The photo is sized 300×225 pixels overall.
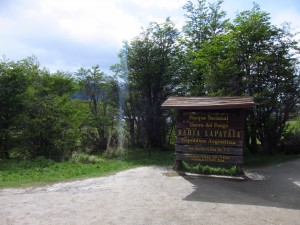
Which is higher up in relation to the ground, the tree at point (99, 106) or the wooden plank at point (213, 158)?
the tree at point (99, 106)

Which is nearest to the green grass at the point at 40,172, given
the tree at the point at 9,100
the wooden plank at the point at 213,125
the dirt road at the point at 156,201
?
the dirt road at the point at 156,201

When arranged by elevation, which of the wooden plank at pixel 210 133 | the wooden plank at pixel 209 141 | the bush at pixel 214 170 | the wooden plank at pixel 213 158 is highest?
the wooden plank at pixel 210 133

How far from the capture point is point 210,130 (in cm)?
1052

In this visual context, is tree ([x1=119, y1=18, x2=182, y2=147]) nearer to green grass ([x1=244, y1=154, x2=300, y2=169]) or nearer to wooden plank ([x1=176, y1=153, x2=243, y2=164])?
green grass ([x1=244, y1=154, x2=300, y2=169])

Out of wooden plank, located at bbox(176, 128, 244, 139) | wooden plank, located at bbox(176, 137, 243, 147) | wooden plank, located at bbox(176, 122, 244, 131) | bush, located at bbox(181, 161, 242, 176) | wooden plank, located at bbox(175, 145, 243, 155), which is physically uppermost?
wooden plank, located at bbox(176, 122, 244, 131)

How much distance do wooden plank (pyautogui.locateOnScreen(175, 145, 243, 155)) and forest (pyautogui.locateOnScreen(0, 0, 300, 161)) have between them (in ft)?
11.2

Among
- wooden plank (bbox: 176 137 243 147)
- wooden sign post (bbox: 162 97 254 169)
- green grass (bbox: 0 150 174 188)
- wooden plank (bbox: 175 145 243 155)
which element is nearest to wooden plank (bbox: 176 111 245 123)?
wooden sign post (bbox: 162 97 254 169)

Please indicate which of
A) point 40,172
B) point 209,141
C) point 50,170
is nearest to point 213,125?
point 209,141

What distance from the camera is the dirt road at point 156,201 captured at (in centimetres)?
563

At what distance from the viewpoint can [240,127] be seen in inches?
404

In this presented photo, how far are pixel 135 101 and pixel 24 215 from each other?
14534mm

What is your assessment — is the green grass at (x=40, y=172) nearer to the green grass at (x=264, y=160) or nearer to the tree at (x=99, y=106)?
the green grass at (x=264, y=160)

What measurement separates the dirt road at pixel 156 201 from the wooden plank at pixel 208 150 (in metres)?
1.00

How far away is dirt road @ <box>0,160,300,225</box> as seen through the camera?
5.63 metres
